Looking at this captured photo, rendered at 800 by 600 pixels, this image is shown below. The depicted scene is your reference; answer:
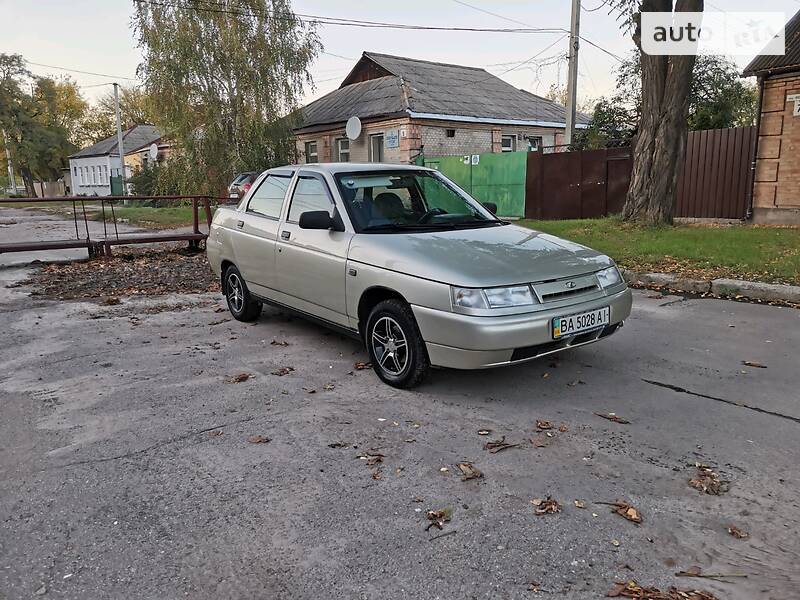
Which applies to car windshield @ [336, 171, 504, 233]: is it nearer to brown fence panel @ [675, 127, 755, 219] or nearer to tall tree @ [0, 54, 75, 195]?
brown fence panel @ [675, 127, 755, 219]

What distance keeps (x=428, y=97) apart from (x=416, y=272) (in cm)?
2170

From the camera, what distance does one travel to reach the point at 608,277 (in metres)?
4.59

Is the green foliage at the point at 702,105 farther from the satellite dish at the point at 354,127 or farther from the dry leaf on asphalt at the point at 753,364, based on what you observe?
the dry leaf on asphalt at the point at 753,364

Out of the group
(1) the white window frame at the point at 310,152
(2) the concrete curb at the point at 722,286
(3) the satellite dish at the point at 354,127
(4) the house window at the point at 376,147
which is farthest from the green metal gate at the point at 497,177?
(2) the concrete curb at the point at 722,286

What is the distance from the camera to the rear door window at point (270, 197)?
584 centimetres

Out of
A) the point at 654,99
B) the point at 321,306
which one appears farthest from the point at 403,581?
the point at 654,99

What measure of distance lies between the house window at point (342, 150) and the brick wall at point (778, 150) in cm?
1676

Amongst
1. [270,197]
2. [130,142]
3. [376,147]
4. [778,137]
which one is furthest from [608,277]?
[130,142]

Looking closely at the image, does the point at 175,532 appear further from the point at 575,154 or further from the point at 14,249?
the point at 575,154

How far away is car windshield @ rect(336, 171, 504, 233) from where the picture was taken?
495cm

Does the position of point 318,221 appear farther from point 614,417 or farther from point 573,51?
point 573,51

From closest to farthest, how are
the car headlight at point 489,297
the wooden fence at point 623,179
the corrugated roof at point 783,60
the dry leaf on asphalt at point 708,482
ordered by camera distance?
the dry leaf on asphalt at point 708,482
the car headlight at point 489,297
the corrugated roof at point 783,60
the wooden fence at point 623,179

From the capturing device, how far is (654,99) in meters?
11.6

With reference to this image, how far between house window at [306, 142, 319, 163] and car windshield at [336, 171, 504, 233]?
76.5ft
